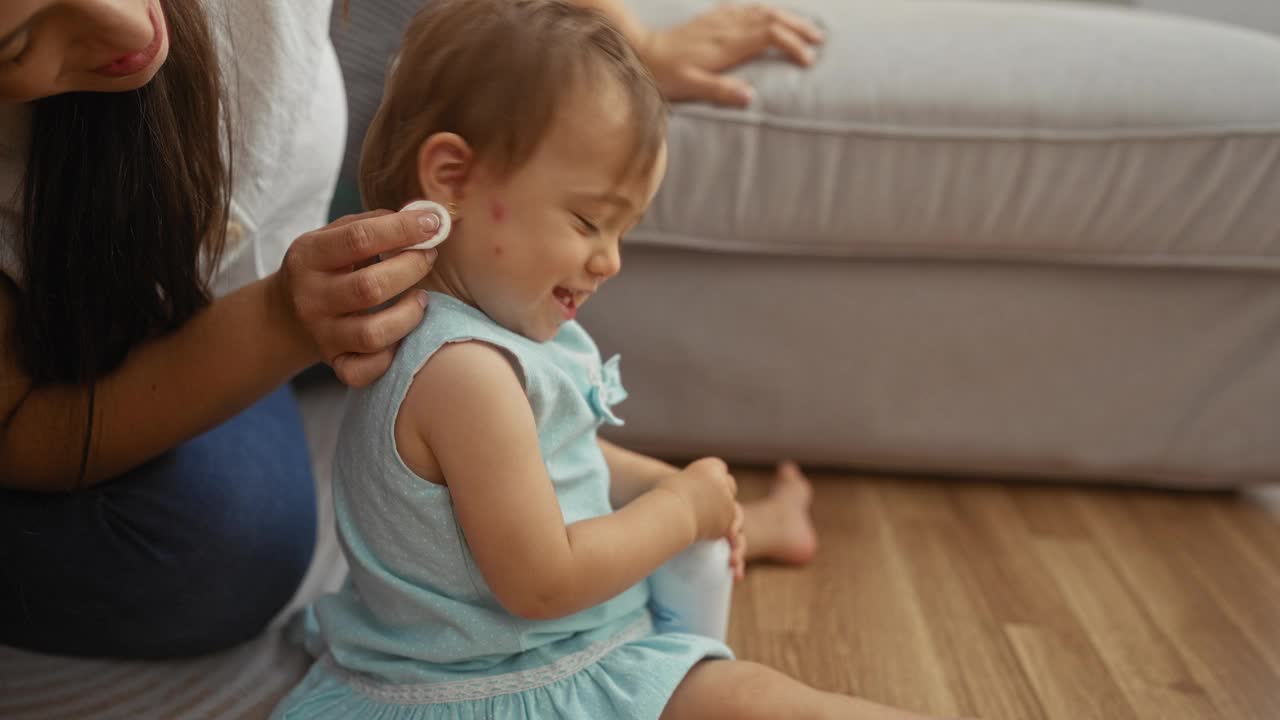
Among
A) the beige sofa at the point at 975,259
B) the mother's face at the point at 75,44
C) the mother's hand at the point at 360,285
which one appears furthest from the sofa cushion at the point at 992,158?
the mother's face at the point at 75,44

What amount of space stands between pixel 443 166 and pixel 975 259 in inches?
25.9

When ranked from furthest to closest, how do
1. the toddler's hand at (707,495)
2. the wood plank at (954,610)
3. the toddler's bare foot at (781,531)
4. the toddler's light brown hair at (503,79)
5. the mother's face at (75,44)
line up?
the toddler's bare foot at (781,531) < the wood plank at (954,610) < the toddler's hand at (707,495) < the toddler's light brown hair at (503,79) < the mother's face at (75,44)

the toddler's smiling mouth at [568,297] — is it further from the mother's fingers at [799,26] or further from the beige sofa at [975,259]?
the mother's fingers at [799,26]

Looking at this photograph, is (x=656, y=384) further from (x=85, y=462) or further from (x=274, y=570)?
(x=85, y=462)

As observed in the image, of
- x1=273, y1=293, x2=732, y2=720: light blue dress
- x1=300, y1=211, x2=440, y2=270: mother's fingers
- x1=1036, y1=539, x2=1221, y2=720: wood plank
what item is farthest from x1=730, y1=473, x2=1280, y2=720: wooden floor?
x1=300, y1=211, x2=440, y2=270: mother's fingers

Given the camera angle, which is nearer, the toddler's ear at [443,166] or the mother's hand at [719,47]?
the toddler's ear at [443,166]

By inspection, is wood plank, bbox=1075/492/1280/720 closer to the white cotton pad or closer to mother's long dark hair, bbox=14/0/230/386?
the white cotton pad

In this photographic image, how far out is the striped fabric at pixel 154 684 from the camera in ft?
2.60

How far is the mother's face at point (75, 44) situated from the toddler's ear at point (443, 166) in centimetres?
15

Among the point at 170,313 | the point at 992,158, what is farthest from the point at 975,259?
the point at 170,313

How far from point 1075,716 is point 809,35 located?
68 centimetres

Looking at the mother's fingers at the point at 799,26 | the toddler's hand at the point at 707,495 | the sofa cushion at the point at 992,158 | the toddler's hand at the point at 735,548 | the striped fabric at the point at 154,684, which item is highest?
the mother's fingers at the point at 799,26

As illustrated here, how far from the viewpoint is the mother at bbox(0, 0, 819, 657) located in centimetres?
68

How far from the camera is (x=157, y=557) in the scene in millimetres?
809
